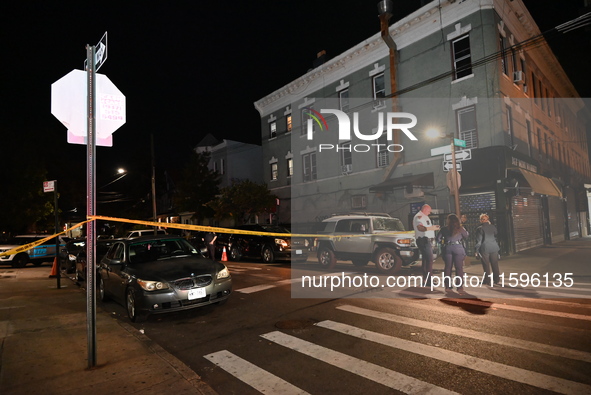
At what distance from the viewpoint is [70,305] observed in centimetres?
846

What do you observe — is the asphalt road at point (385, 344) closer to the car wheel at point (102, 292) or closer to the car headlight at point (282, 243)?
the car wheel at point (102, 292)

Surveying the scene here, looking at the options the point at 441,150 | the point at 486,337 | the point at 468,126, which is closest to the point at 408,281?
the point at 486,337

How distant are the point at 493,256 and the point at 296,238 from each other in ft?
26.0

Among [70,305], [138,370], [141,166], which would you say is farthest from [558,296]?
[141,166]

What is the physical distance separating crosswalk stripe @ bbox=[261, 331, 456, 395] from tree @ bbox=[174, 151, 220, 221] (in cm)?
2739

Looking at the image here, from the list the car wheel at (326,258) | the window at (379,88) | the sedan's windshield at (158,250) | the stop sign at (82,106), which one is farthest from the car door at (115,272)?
the window at (379,88)

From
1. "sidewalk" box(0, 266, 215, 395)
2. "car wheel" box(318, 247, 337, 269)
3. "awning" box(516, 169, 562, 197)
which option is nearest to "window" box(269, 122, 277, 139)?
"car wheel" box(318, 247, 337, 269)

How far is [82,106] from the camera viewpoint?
4895mm

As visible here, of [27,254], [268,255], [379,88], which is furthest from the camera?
[379,88]

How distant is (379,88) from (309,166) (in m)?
7.41

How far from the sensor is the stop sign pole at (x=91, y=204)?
15.2 feet

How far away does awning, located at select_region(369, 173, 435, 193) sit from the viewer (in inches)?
719

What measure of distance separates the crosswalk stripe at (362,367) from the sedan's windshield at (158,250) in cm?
334

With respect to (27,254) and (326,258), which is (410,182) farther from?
(27,254)
